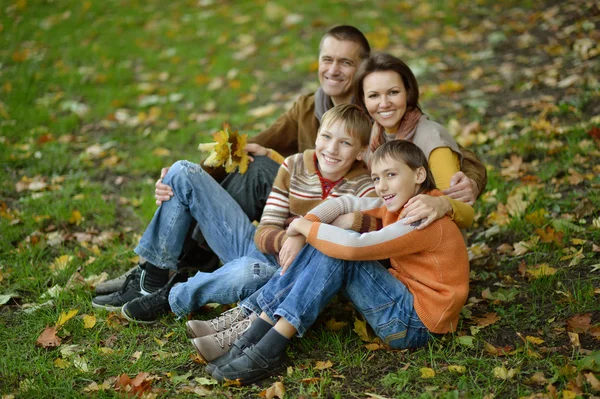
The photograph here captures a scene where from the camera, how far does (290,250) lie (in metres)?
2.81

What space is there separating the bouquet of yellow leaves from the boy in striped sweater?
0.14 meters

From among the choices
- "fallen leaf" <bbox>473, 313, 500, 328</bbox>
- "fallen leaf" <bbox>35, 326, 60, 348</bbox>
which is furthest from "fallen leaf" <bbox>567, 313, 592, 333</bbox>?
"fallen leaf" <bbox>35, 326, 60, 348</bbox>

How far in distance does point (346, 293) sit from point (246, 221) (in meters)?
0.78

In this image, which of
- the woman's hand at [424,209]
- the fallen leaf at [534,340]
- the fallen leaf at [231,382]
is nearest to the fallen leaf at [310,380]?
the fallen leaf at [231,382]

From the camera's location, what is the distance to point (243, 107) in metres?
6.56


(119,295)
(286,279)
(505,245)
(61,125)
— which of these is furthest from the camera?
(61,125)

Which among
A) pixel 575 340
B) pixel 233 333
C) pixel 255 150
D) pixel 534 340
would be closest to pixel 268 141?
pixel 255 150

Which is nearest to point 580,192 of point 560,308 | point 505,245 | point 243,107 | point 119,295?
point 505,245

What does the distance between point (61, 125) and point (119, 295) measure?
11.9 feet

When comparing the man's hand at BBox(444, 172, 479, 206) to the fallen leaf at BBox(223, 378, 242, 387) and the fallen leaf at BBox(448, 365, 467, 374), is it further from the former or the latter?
the fallen leaf at BBox(223, 378, 242, 387)

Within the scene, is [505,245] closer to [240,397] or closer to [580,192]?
[580,192]

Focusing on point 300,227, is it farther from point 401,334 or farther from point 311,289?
point 401,334

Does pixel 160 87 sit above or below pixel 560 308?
above

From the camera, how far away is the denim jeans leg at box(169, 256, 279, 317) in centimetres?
299
